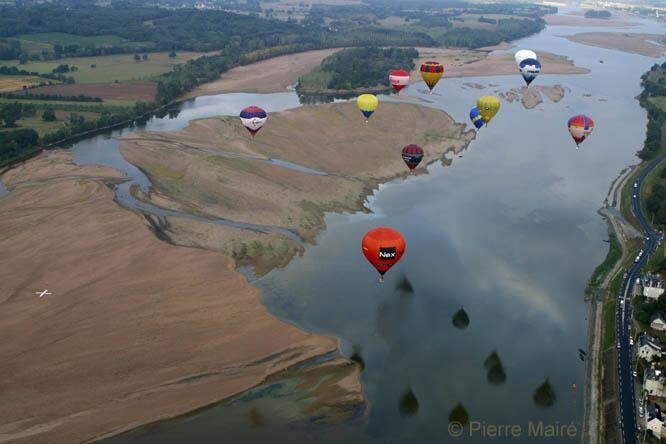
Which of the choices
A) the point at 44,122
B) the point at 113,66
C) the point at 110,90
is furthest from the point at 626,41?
the point at 44,122

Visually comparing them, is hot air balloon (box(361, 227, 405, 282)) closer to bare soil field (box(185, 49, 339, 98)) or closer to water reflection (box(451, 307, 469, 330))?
water reflection (box(451, 307, 469, 330))

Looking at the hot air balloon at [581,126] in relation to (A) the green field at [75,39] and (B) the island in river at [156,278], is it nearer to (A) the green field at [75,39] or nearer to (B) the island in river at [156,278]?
(B) the island in river at [156,278]

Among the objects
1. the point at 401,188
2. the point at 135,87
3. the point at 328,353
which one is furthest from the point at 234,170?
the point at 135,87

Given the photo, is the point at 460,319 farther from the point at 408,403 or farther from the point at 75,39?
the point at 75,39

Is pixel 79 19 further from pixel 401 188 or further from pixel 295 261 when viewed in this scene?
pixel 295 261

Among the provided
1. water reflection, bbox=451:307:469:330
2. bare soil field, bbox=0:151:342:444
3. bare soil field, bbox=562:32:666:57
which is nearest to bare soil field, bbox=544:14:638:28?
bare soil field, bbox=562:32:666:57

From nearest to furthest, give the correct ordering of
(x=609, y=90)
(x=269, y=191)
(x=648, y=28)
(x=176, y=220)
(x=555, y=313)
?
(x=555, y=313) < (x=176, y=220) < (x=269, y=191) < (x=609, y=90) < (x=648, y=28)

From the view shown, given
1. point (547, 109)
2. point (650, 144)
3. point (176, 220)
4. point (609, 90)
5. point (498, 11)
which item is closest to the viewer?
point (176, 220)
